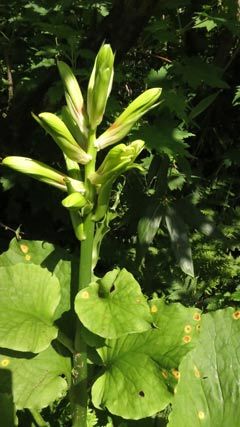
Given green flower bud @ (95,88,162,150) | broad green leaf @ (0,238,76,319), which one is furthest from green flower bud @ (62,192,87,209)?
broad green leaf @ (0,238,76,319)

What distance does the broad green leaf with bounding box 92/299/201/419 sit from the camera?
4.29ft

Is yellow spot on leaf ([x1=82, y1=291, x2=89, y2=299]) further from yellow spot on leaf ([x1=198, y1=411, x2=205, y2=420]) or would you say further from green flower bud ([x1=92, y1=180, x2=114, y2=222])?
yellow spot on leaf ([x1=198, y1=411, x2=205, y2=420])

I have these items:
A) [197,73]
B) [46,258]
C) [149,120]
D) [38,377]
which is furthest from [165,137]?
[38,377]

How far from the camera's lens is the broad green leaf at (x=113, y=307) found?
120 cm

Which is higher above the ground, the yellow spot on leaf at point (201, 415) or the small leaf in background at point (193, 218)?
the small leaf in background at point (193, 218)

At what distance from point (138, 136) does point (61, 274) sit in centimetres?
53

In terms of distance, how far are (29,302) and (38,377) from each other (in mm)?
196

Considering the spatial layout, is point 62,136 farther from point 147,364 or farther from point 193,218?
point 193,218

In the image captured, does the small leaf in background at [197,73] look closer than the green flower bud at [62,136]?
No

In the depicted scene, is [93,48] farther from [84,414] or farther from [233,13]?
[84,414]

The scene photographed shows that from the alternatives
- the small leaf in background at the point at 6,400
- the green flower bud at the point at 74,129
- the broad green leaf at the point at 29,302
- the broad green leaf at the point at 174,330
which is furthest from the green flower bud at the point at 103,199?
the small leaf in background at the point at 6,400

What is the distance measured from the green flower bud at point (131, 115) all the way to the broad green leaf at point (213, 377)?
63 cm

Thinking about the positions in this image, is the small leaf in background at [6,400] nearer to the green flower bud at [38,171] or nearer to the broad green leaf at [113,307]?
the broad green leaf at [113,307]

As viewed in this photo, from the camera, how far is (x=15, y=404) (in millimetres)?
1376
